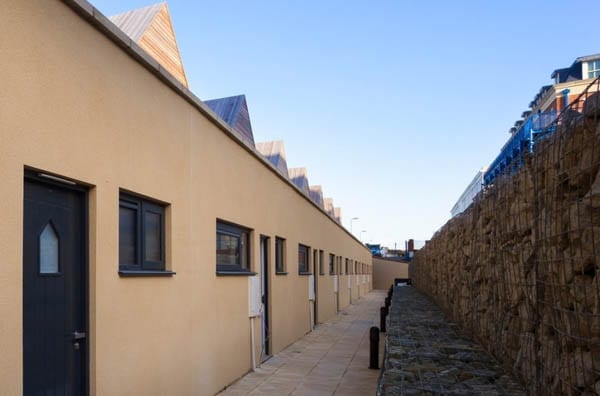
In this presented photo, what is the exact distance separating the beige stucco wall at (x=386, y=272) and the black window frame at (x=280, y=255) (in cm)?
3628

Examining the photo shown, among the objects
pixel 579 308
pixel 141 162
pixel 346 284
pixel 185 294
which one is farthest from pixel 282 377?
pixel 346 284

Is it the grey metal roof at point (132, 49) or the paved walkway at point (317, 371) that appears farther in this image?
the paved walkway at point (317, 371)

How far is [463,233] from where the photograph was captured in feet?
25.4

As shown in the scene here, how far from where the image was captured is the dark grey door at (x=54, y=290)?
3.14 m

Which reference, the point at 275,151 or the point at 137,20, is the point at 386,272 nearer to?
the point at 275,151

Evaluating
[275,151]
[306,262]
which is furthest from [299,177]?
[306,262]

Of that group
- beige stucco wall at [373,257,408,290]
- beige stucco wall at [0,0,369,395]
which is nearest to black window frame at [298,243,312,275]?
beige stucco wall at [0,0,369,395]

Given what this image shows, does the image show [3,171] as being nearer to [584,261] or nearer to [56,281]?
[56,281]

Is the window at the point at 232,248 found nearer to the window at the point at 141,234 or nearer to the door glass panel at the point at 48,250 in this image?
the window at the point at 141,234

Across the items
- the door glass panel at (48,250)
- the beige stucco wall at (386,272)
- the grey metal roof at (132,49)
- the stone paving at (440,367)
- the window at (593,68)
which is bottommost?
the beige stucco wall at (386,272)

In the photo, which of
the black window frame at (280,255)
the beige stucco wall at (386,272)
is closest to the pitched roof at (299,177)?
the black window frame at (280,255)

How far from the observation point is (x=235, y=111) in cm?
1122

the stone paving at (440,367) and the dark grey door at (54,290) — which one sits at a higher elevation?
the dark grey door at (54,290)

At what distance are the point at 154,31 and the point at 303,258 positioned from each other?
702 centimetres
